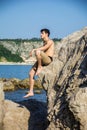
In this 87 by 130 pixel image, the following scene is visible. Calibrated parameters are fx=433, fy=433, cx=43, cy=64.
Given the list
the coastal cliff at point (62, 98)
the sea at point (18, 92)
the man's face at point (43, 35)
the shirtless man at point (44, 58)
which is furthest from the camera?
the sea at point (18, 92)

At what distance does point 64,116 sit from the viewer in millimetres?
10695

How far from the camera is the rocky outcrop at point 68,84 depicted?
9.84 metres

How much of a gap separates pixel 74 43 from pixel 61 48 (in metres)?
0.48

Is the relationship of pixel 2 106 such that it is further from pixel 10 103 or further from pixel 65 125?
pixel 65 125

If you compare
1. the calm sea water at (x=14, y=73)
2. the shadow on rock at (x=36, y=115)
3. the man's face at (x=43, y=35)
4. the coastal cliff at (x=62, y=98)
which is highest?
the man's face at (x=43, y=35)

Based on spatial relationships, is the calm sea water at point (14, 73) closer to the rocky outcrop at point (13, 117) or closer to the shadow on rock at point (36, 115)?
the shadow on rock at point (36, 115)

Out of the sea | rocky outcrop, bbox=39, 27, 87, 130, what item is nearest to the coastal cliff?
rocky outcrop, bbox=39, 27, 87, 130

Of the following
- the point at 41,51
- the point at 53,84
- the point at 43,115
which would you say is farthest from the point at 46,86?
the point at 43,115

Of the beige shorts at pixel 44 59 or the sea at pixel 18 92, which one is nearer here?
the beige shorts at pixel 44 59

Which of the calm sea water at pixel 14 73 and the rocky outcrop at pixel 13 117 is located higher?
the rocky outcrop at pixel 13 117

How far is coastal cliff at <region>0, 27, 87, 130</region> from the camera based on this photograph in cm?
995

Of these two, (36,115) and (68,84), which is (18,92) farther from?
(68,84)

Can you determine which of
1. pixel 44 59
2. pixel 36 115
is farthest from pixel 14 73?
pixel 44 59

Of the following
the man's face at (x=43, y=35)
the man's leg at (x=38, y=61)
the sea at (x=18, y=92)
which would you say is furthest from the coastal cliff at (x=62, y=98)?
the sea at (x=18, y=92)
